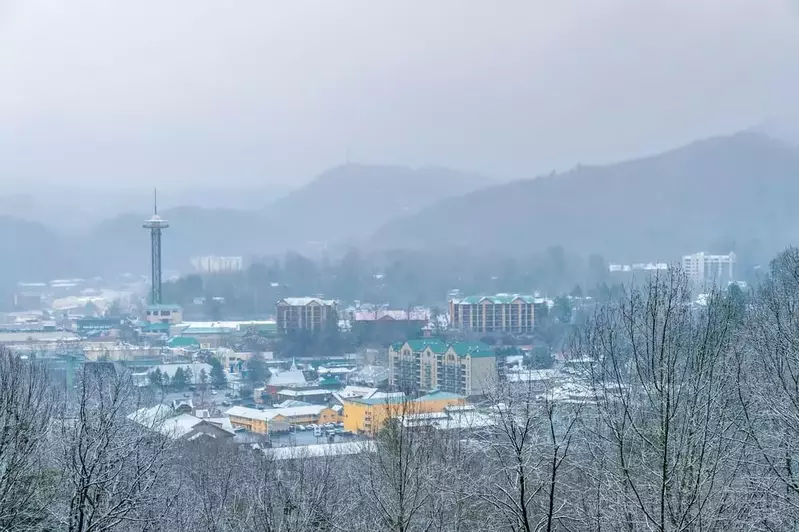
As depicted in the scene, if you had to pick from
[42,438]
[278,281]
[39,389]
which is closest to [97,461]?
[42,438]

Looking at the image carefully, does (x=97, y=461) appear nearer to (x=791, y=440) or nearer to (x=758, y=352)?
(x=791, y=440)

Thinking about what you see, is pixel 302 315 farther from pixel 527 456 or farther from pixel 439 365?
pixel 527 456

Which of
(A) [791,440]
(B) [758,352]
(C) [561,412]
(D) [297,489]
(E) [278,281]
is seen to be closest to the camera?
(A) [791,440]

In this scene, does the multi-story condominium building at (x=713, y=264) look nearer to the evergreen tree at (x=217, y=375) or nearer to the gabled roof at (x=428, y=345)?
the gabled roof at (x=428, y=345)

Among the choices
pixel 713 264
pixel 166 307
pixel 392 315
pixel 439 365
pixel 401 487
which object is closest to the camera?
pixel 401 487

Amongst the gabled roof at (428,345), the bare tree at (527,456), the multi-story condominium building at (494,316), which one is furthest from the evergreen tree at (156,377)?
the bare tree at (527,456)

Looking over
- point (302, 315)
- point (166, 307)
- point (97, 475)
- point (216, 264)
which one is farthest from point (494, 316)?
point (97, 475)
